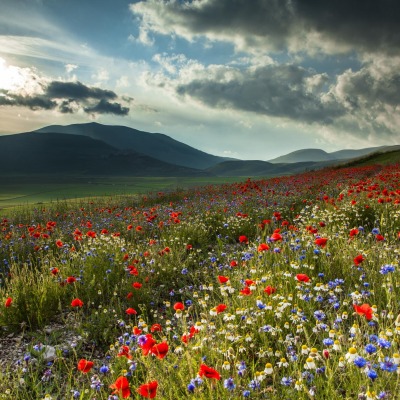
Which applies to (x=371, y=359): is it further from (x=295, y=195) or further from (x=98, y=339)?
(x=295, y=195)

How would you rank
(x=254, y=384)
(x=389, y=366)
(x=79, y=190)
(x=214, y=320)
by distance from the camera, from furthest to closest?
(x=79, y=190), (x=214, y=320), (x=254, y=384), (x=389, y=366)

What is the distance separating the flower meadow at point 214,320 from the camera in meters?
2.73

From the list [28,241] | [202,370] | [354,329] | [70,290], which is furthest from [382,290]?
[28,241]

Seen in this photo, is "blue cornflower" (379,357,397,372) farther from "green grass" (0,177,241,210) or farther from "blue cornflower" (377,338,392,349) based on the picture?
"green grass" (0,177,241,210)

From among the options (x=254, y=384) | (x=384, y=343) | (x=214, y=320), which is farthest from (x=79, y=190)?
(x=384, y=343)

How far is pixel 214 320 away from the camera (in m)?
4.45

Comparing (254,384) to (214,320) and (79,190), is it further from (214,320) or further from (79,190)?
(79,190)

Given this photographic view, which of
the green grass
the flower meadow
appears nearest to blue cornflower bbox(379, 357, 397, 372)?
the flower meadow

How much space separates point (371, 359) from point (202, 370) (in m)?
1.46

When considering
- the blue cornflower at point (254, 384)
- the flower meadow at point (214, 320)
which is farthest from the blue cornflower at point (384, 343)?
the blue cornflower at point (254, 384)

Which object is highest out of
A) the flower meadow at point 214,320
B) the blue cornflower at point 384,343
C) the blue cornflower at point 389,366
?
the blue cornflower at point 384,343

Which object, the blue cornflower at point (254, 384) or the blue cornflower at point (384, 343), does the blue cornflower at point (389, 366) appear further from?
the blue cornflower at point (254, 384)

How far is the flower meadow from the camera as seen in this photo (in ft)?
8.95

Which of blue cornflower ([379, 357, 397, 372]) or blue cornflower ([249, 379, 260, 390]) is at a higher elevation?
blue cornflower ([379, 357, 397, 372])
